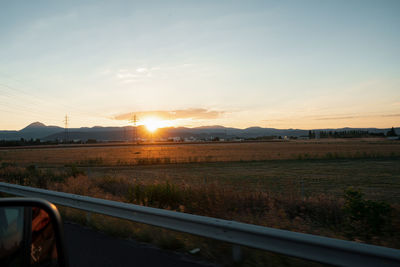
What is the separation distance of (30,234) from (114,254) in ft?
11.8

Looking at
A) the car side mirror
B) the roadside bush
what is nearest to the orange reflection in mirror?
the car side mirror

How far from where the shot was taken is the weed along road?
195 inches

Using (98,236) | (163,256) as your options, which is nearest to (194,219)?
(163,256)

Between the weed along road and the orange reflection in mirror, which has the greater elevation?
the orange reflection in mirror

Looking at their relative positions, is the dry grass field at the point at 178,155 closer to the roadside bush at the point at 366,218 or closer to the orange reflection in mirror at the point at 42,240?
the roadside bush at the point at 366,218

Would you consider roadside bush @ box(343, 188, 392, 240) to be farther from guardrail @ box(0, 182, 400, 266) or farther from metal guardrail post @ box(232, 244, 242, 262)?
guardrail @ box(0, 182, 400, 266)

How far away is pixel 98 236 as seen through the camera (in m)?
6.50

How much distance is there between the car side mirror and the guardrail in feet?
9.34

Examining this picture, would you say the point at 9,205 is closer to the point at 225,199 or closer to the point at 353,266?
the point at 353,266

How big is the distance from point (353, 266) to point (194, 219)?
2.35 m

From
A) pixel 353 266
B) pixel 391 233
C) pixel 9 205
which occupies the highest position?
pixel 9 205

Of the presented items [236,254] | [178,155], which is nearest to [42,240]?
[236,254]

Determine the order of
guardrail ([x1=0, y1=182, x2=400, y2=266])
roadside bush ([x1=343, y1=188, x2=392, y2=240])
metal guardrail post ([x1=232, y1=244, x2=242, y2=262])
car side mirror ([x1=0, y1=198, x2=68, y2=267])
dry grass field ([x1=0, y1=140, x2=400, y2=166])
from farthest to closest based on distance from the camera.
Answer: dry grass field ([x1=0, y1=140, x2=400, y2=166])
roadside bush ([x1=343, y1=188, x2=392, y2=240])
metal guardrail post ([x1=232, y1=244, x2=242, y2=262])
guardrail ([x1=0, y1=182, x2=400, y2=266])
car side mirror ([x1=0, y1=198, x2=68, y2=267])

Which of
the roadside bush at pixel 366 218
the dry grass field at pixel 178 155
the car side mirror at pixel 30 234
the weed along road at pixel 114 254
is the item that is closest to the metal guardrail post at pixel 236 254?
the weed along road at pixel 114 254
